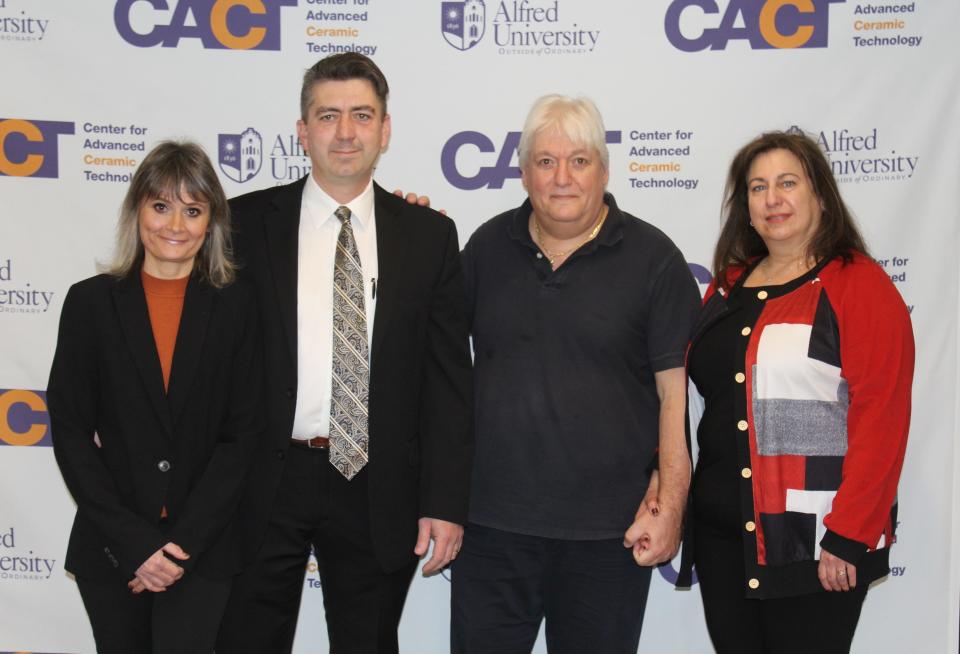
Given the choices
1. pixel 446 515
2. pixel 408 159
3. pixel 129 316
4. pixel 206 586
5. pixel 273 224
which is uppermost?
pixel 408 159

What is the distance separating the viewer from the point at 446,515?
2.17 meters

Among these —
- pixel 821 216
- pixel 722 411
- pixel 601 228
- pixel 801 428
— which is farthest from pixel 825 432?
pixel 601 228

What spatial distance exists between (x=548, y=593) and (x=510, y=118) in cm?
159

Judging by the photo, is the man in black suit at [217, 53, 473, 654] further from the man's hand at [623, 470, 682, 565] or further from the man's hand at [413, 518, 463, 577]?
the man's hand at [623, 470, 682, 565]

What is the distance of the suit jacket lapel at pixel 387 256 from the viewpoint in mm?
2102

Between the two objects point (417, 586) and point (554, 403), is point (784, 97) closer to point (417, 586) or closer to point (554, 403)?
point (554, 403)

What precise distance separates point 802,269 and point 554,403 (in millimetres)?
713

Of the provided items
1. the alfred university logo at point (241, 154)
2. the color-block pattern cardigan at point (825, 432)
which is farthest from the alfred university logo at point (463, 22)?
the color-block pattern cardigan at point (825, 432)

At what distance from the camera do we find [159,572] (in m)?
1.93

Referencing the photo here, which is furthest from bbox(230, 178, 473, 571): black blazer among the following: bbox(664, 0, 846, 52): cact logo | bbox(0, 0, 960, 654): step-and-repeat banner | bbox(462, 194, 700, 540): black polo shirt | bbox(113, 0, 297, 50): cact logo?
bbox(664, 0, 846, 52): cact logo

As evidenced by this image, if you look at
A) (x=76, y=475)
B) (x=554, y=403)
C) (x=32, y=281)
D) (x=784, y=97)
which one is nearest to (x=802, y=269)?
(x=554, y=403)

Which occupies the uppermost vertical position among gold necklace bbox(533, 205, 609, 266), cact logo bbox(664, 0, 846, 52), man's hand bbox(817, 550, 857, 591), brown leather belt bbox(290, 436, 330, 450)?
cact logo bbox(664, 0, 846, 52)

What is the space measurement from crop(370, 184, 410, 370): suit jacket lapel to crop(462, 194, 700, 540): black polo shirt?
31 centimetres

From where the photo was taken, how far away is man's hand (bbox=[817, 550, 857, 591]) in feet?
6.49
